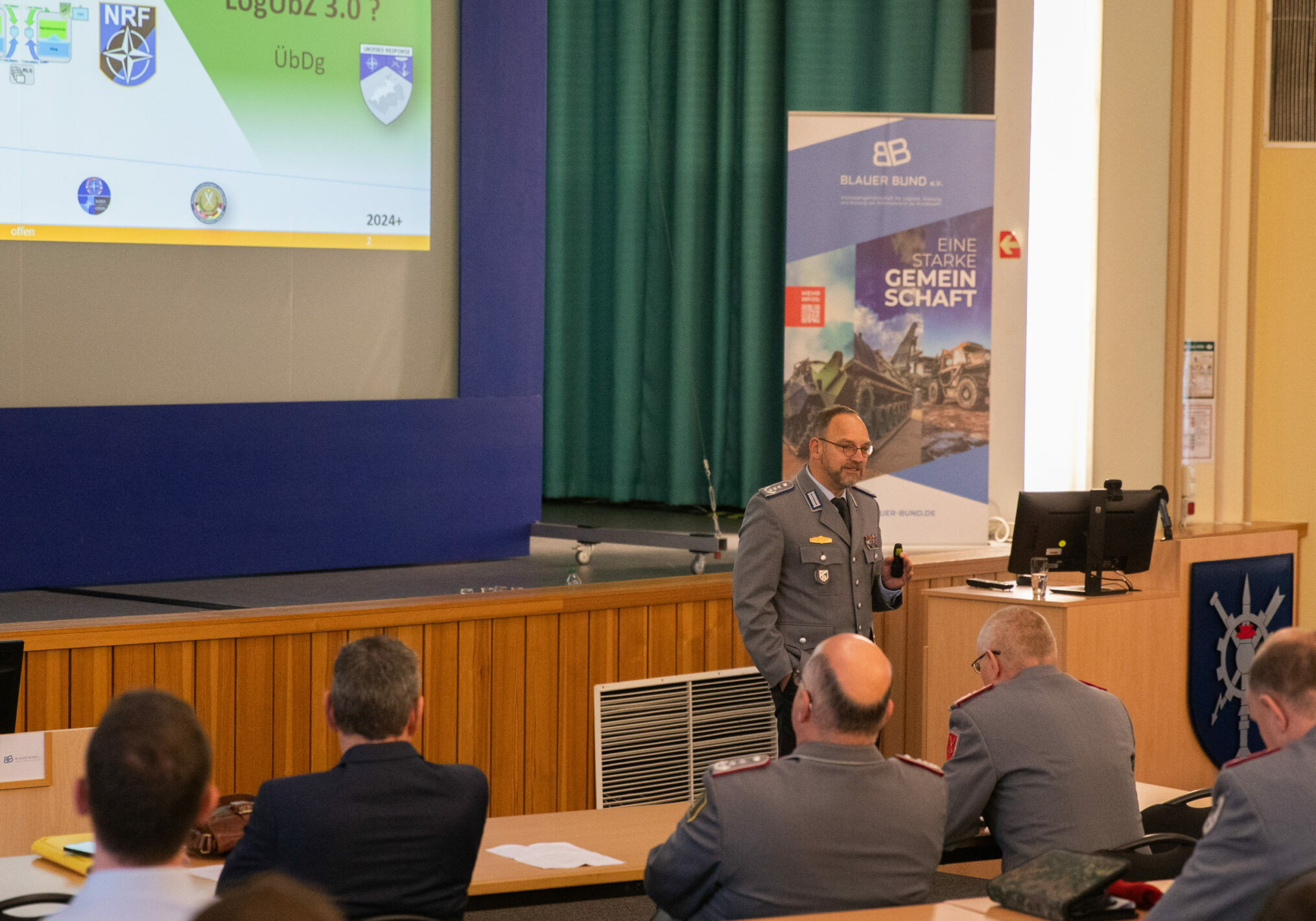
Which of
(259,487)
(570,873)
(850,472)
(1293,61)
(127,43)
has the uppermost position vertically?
(1293,61)

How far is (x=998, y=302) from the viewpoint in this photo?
6.61 meters

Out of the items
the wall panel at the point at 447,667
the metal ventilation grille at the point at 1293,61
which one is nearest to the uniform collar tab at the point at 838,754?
the wall panel at the point at 447,667

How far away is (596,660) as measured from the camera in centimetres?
517

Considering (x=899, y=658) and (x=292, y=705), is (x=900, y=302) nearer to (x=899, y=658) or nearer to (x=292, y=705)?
(x=899, y=658)

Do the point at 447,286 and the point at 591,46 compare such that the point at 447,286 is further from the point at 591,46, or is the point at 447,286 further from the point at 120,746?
the point at 120,746

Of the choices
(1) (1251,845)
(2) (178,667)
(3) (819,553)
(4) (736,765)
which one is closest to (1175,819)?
(3) (819,553)

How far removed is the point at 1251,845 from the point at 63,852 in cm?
204

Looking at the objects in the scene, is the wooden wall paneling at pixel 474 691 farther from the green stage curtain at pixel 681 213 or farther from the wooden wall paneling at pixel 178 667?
the green stage curtain at pixel 681 213

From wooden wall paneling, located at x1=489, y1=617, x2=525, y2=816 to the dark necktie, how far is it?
1.19 meters

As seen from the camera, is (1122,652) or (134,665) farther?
(1122,652)

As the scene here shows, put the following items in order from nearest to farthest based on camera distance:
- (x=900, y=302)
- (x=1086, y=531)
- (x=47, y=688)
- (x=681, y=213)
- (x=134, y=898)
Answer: (x=134, y=898), (x=47, y=688), (x=1086, y=531), (x=900, y=302), (x=681, y=213)

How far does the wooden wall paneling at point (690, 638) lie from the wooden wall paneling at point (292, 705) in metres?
1.34

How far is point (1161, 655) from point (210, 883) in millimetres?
3821

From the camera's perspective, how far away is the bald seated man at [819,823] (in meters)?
2.42
